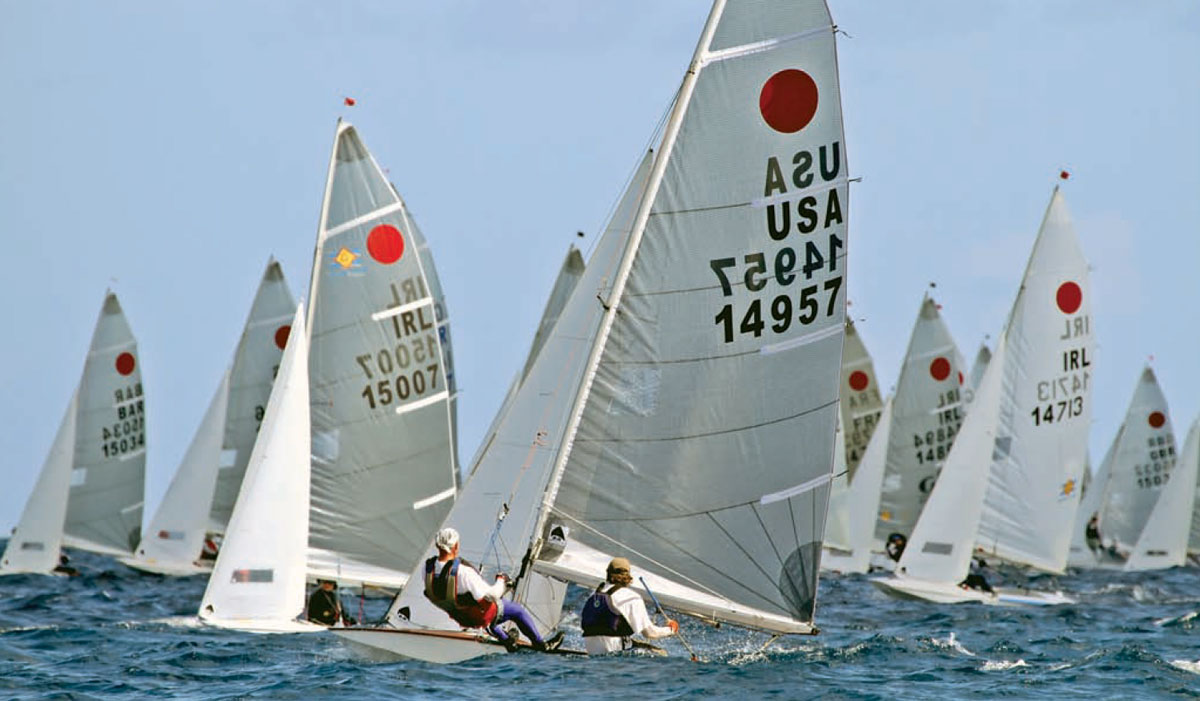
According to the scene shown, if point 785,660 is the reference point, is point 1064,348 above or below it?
above

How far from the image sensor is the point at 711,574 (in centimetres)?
1562

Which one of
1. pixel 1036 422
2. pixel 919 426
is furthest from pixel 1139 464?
pixel 1036 422

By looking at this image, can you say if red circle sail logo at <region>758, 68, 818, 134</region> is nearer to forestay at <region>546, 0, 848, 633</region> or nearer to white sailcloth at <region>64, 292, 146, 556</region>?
forestay at <region>546, 0, 848, 633</region>

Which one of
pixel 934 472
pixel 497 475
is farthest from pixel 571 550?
pixel 934 472

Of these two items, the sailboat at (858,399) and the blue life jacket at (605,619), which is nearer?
the blue life jacket at (605,619)

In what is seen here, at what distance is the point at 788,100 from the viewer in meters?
15.2

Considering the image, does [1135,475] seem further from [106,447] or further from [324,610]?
[324,610]

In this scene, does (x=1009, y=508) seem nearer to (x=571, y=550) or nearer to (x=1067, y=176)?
(x=1067, y=176)

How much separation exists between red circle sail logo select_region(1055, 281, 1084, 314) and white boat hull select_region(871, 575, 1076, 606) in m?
5.29

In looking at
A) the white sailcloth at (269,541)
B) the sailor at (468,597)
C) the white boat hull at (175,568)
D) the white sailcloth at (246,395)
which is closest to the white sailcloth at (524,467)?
the sailor at (468,597)

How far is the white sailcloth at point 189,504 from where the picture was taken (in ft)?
101

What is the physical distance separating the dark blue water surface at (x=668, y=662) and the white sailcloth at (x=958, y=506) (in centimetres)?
237

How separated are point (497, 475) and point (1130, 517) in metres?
36.1

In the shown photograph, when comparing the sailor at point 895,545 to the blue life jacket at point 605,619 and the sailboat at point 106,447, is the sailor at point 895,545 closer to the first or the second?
the sailboat at point 106,447
